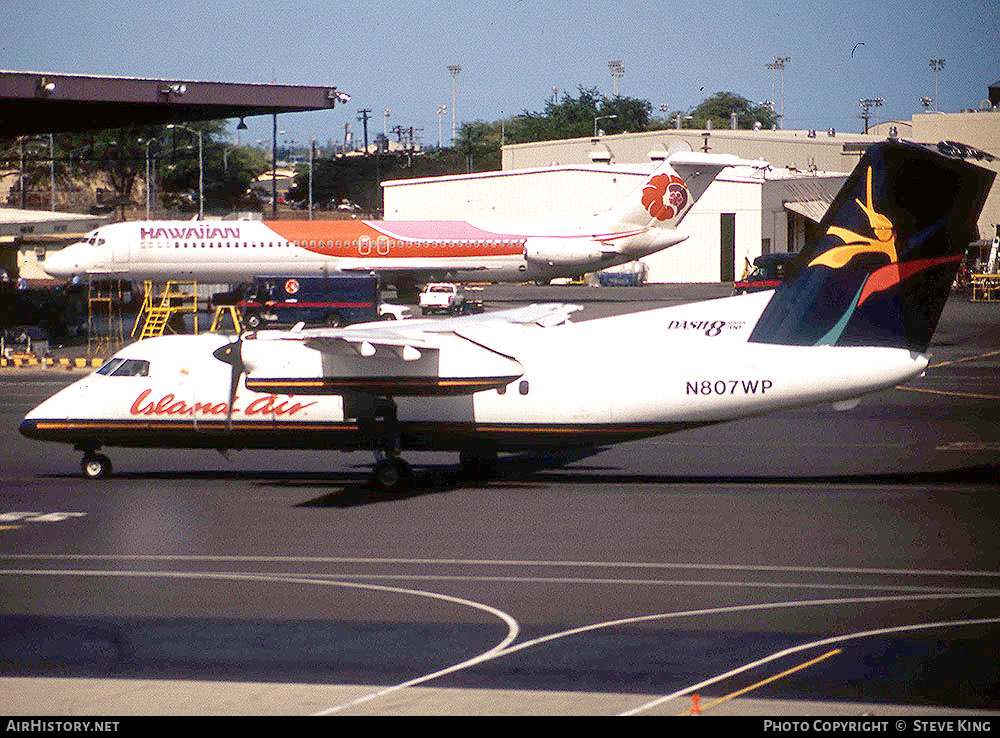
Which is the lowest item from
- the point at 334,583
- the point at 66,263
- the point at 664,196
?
the point at 334,583

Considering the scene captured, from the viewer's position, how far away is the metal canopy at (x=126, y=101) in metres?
43.5

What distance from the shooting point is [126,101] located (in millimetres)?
46500

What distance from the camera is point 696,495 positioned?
896 inches

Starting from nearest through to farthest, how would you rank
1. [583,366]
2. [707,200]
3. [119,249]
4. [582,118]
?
[583,366] < [119,249] < [707,200] < [582,118]

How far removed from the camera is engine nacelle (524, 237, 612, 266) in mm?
70000

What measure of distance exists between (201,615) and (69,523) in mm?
6488

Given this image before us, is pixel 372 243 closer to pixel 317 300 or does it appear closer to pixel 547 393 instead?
pixel 317 300

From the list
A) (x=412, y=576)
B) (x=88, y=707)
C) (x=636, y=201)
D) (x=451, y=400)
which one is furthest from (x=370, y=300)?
(x=88, y=707)

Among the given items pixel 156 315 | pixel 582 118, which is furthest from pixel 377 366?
pixel 582 118

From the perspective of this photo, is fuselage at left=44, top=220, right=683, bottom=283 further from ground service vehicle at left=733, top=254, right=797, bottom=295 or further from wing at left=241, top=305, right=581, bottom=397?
wing at left=241, top=305, right=581, bottom=397

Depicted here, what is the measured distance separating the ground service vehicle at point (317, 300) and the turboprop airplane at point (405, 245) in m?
10.4

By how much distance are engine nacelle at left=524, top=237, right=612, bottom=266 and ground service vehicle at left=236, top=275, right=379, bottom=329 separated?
52.6 feet

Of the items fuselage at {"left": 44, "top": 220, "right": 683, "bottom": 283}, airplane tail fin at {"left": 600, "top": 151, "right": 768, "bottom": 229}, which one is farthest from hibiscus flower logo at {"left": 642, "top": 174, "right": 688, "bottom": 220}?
fuselage at {"left": 44, "top": 220, "right": 683, "bottom": 283}

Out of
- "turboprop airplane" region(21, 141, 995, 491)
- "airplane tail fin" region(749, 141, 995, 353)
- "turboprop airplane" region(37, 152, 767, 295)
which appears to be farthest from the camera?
"turboprop airplane" region(37, 152, 767, 295)
